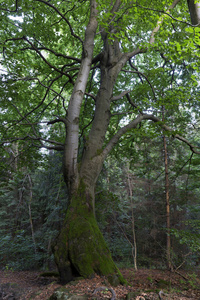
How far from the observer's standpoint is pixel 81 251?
3611 mm

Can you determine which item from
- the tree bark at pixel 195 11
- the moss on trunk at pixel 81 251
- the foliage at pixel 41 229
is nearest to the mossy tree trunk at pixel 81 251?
the moss on trunk at pixel 81 251

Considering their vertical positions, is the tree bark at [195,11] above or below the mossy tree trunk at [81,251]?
above

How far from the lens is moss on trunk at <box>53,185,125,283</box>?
11.7ft

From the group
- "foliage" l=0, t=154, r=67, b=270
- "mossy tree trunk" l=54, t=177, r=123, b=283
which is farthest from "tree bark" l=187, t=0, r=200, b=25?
"foliage" l=0, t=154, r=67, b=270

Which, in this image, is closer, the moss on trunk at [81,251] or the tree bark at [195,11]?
the tree bark at [195,11]

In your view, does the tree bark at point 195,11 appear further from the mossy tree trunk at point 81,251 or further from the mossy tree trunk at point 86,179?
the mossy tree trunk at point 81,251

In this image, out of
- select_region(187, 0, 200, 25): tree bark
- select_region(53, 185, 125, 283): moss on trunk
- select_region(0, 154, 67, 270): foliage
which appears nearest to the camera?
select_region(187, 0, 200, 25): tree bark

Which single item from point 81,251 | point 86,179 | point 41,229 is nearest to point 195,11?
point 86,179

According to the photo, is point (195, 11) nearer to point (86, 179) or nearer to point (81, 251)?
point (86, 179)

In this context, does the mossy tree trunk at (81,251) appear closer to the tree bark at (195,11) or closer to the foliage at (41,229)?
the tree bark at (195,11)

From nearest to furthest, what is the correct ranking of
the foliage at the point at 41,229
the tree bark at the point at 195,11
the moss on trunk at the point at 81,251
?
the tree bark at the point at 195,11, the moss on trunk at the point at 81,251, the foliage at the point at 41,229

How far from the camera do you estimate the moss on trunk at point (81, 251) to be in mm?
3574

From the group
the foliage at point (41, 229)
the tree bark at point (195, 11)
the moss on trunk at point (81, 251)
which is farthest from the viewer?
the foliage at point (41, 229)

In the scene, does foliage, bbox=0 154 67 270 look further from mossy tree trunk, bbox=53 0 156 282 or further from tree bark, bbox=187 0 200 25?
tree bark, bbox=187 0 200 25
